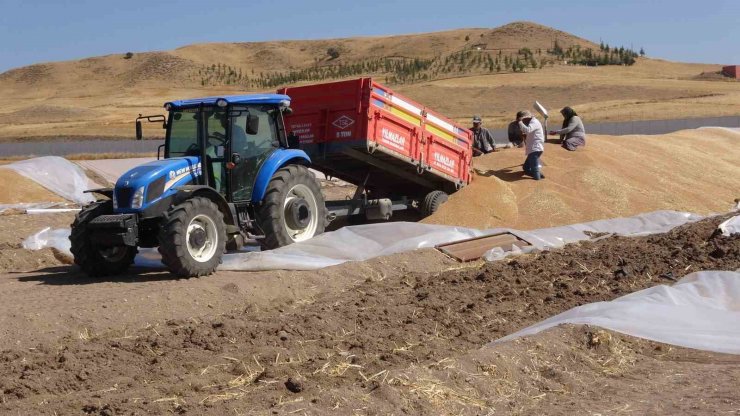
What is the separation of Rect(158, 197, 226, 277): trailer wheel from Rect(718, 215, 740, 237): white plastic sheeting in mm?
7147

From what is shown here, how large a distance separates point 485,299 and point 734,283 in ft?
8.03

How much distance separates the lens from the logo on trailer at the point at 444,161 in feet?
49.1

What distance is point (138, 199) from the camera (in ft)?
33.9

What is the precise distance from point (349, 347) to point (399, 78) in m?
67.0

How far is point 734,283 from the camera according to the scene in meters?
8.77

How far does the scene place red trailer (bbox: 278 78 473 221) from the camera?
13.6 m

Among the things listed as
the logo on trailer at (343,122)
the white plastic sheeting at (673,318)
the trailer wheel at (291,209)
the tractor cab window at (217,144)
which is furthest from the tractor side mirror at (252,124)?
the white plastic sheeting at (673,318)

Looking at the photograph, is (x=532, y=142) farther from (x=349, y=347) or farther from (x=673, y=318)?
(x=349, y=347)

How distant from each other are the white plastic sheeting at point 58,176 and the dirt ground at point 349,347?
9611 mm

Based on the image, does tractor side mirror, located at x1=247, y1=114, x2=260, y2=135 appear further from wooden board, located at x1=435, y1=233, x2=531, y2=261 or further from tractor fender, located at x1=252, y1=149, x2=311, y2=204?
wooden board, located at x1=435, y1=233, x2=531, y2=261

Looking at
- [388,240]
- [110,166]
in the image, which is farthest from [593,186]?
[110,166]

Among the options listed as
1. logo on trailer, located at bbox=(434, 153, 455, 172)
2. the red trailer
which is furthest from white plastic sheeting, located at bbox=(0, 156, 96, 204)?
logo on trailer, located at bbox=(434, 153, 455, 172)

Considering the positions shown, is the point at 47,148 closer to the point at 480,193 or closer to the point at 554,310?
the point at 480,193

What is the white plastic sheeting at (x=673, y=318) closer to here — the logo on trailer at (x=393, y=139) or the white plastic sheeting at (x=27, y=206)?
the logo on trailer at (x=393, y=139)
